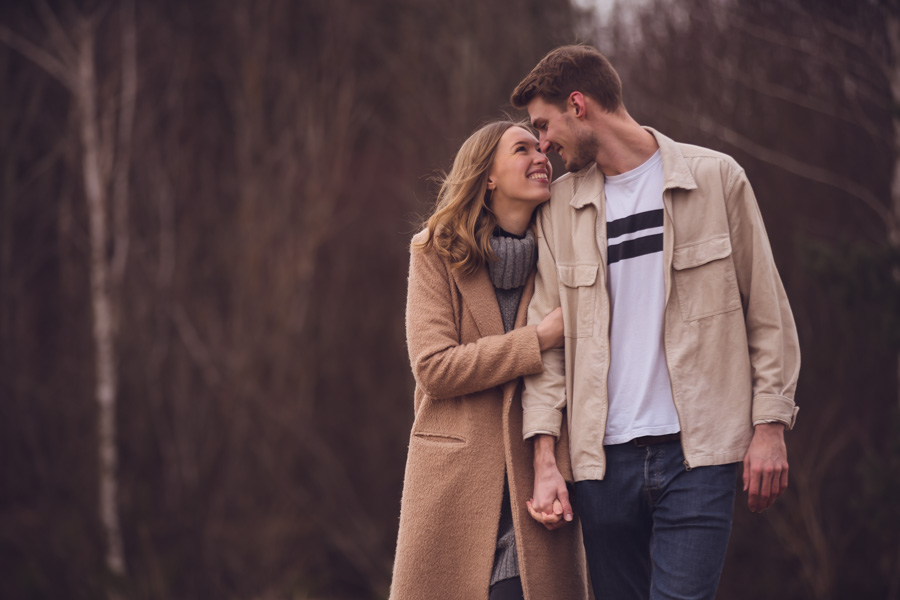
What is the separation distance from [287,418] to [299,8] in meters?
4.21

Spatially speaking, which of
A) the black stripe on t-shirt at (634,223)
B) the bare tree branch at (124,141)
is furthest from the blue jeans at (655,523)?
the bare tree branch at (124,141)

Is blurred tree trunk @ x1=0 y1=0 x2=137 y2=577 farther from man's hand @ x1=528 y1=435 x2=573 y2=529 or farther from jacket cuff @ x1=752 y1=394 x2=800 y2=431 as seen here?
jacket cuff @ x1=752 y1=394 x2=800 y2=431

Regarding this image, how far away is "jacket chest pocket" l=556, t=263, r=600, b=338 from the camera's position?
2648 mm

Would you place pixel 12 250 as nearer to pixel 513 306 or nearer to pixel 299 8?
pixel 299 8

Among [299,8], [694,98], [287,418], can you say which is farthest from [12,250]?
[694,98]

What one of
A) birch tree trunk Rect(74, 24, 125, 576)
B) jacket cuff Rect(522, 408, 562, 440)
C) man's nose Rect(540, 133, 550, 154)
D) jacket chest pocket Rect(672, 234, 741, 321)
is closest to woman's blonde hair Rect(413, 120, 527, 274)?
man's nose Rect(540, 133, 550, 154)

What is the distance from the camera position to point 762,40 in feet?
20.4

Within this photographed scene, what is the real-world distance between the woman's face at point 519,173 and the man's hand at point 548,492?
78 centimetres

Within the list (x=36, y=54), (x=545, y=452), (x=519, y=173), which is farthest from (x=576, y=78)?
(x=36, y=54)

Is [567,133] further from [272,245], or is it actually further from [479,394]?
[272,245]

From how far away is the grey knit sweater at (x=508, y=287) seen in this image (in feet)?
8.72

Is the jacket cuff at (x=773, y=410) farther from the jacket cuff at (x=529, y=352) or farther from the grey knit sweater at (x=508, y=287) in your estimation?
the grey knit sweater at (x=508, y=287)

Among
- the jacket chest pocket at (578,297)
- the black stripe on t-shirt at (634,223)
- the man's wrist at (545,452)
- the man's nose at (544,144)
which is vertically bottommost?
the man's wrist at (545,452)

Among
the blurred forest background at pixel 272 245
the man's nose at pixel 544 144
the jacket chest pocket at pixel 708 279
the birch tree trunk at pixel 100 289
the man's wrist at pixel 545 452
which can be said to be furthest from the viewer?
the birch tree trunk at pixel 100 289
